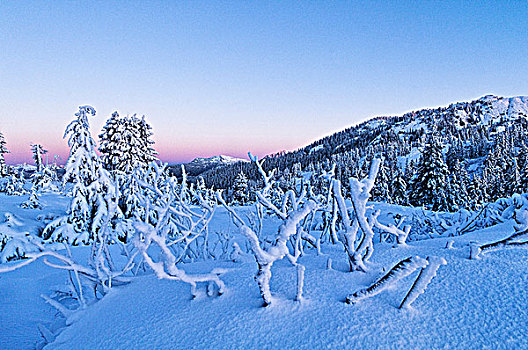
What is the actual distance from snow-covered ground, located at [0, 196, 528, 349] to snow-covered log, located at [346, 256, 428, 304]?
5 centimetres

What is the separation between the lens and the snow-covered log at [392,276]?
4.67ft

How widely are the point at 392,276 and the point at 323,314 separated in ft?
1.51

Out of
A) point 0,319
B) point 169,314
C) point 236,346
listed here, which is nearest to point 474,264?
point 236,346

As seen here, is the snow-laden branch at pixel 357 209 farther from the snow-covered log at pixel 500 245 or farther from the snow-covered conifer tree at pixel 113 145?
the snow-covered conifer tree at pixel 113 145

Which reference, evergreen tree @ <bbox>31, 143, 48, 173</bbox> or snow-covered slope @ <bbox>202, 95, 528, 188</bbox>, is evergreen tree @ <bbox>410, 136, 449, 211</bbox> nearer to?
evergreen tree @ <bbox>31, 143, 48, 173</bbox>

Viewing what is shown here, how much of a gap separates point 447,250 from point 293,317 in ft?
5.40

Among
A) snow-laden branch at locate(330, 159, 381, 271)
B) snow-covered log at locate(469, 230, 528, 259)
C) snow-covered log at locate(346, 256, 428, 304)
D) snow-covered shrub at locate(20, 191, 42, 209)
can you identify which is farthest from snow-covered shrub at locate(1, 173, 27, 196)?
snow-covered log at locate(469, 230, 528, 259)

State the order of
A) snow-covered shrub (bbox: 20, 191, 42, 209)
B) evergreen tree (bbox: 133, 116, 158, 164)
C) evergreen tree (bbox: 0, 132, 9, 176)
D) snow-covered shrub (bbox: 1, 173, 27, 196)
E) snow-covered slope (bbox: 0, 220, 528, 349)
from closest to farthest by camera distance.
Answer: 1. snow-covered slope (bbox: 0, 220, 528, 349)
2. snow-covered shrub (bbox: 20, 191, 42, 209)
3. evergreen tree (bbox: 133, 116, 158, 164)
4. snow-covered shrub (bbox: 1, 173, 27, 196)
5. evergreen tree (bbox: 0, 132, 9, 176)

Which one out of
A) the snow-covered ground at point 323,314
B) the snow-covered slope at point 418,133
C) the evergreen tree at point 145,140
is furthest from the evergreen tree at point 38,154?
the snow-covered slope at point 418,133

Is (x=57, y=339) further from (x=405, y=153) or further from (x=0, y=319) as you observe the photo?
(x=405, y=153)

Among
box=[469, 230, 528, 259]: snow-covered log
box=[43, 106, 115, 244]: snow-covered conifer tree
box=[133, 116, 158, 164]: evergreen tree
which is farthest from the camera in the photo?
box=[133, 116, 158, 164]: evergreen tree

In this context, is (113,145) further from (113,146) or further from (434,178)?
(434,178)

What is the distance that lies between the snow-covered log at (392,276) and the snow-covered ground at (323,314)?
0.05 meters

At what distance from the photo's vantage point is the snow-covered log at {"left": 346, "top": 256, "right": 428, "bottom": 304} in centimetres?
142
